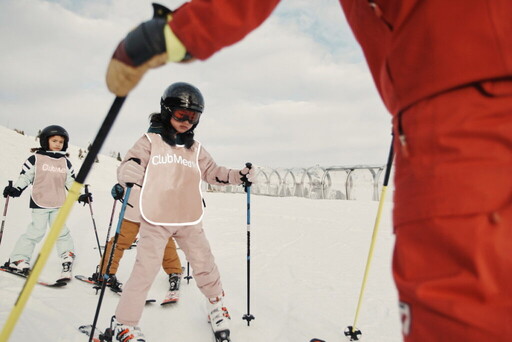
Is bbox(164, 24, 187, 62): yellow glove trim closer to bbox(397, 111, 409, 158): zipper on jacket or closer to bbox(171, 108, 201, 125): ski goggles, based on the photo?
bbox(397, 111, 409, 158): zipper on jacket

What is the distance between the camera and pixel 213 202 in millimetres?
14727

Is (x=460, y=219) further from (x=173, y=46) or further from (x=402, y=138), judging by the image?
(x=173, y=46)

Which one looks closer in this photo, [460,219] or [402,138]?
[460,219]

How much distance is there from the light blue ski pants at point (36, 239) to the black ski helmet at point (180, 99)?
10.3 ft

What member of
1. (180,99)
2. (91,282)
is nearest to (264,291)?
(91,282)

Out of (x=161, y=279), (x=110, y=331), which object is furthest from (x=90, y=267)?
(x=110, y=331)

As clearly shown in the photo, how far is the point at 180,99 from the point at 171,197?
932 millimetres

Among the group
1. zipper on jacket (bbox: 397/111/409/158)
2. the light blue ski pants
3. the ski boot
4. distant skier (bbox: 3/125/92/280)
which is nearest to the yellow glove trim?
zipper on jacket (bbox: 397/111/409/158)

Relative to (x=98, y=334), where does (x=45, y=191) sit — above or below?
above

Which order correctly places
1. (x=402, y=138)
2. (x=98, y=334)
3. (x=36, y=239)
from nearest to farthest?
(x=402, y=138)
(x=98, y=334)
(x=36, y=239)

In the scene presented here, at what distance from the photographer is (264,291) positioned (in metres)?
4.09

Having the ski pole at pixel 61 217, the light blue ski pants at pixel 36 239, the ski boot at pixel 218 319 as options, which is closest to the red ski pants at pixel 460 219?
the ski pole at pixel 61 217

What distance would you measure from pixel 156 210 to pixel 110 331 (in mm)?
1049

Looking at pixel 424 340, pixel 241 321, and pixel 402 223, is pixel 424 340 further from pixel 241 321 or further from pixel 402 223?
pixel 241 321
